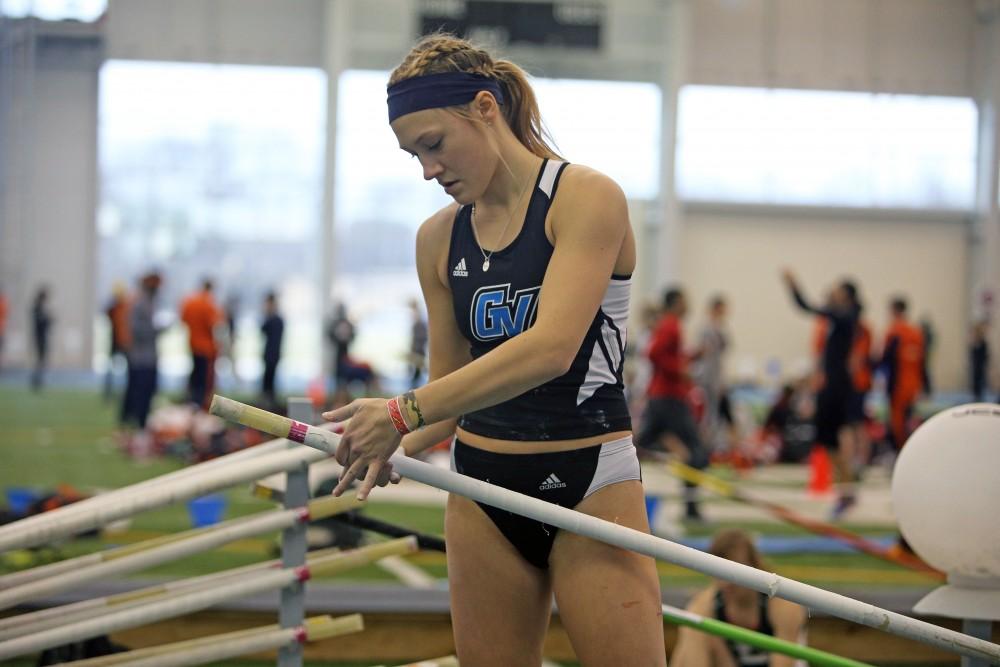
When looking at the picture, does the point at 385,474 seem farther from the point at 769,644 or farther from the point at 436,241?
the point at 769,644

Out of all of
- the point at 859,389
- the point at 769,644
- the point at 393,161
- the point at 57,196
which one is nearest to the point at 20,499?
the point at 769,644

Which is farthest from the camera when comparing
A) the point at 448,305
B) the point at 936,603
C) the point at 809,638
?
the point at 809,638

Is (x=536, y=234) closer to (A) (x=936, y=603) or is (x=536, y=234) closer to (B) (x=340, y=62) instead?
(A) (x=936, y=603)

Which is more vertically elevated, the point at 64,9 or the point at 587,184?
the point at 64,9

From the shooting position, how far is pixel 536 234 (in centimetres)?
226

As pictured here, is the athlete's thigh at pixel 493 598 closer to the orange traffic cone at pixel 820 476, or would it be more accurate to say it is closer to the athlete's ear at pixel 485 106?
the athlete's ear at pixel 485 106

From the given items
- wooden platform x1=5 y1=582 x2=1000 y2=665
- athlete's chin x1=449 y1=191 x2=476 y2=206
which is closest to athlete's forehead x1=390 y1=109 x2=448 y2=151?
athlete's chin x1=449 y1=191 x2=476 y2=206

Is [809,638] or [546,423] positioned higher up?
[546,423]

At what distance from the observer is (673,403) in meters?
8.58

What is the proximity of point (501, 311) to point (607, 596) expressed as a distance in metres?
0.57

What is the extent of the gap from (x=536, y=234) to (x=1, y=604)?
144 centimetres

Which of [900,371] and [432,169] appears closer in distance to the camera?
[432,169]

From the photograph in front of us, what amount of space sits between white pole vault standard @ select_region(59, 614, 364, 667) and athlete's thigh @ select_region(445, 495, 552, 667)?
2.91ft

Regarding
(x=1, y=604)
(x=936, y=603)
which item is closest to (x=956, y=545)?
(x=936, y=603)
